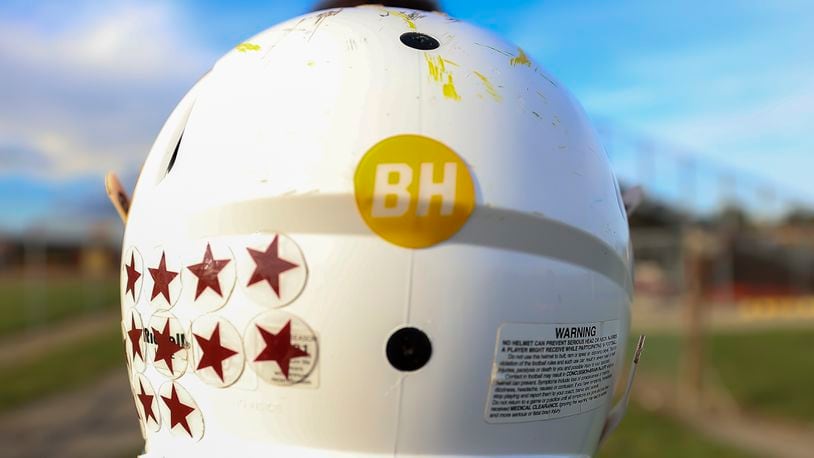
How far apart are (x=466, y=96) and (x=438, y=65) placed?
0.11m

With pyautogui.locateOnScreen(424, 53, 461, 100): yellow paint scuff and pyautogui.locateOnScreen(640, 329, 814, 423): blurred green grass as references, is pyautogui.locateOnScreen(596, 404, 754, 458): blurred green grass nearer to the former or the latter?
pyautogui.locateOnScreen(640, 329, 814, 423): blurred green grass

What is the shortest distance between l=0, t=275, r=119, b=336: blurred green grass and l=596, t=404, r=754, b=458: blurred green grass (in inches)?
622

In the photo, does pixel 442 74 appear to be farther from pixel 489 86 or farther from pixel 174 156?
pixel 174 156

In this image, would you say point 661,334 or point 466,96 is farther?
point 661,334

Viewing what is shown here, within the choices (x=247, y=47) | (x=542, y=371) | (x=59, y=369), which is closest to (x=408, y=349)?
(x=542, y=371)

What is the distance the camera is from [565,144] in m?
1.65

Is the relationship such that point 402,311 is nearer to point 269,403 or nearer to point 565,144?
point 269,403

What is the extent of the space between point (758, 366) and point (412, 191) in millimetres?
13401

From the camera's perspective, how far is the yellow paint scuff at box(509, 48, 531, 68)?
176 cm

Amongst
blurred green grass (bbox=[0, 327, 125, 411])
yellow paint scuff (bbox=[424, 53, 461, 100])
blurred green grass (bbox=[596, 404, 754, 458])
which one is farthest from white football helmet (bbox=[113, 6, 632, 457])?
blurred green grass (bbox=[0, 327, 125, 411])

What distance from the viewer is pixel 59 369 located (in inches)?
481

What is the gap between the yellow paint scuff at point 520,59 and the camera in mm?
1759

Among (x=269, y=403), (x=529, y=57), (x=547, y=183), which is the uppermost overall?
(x=529, y=57)

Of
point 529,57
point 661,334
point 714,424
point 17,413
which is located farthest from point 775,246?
point 529,57
